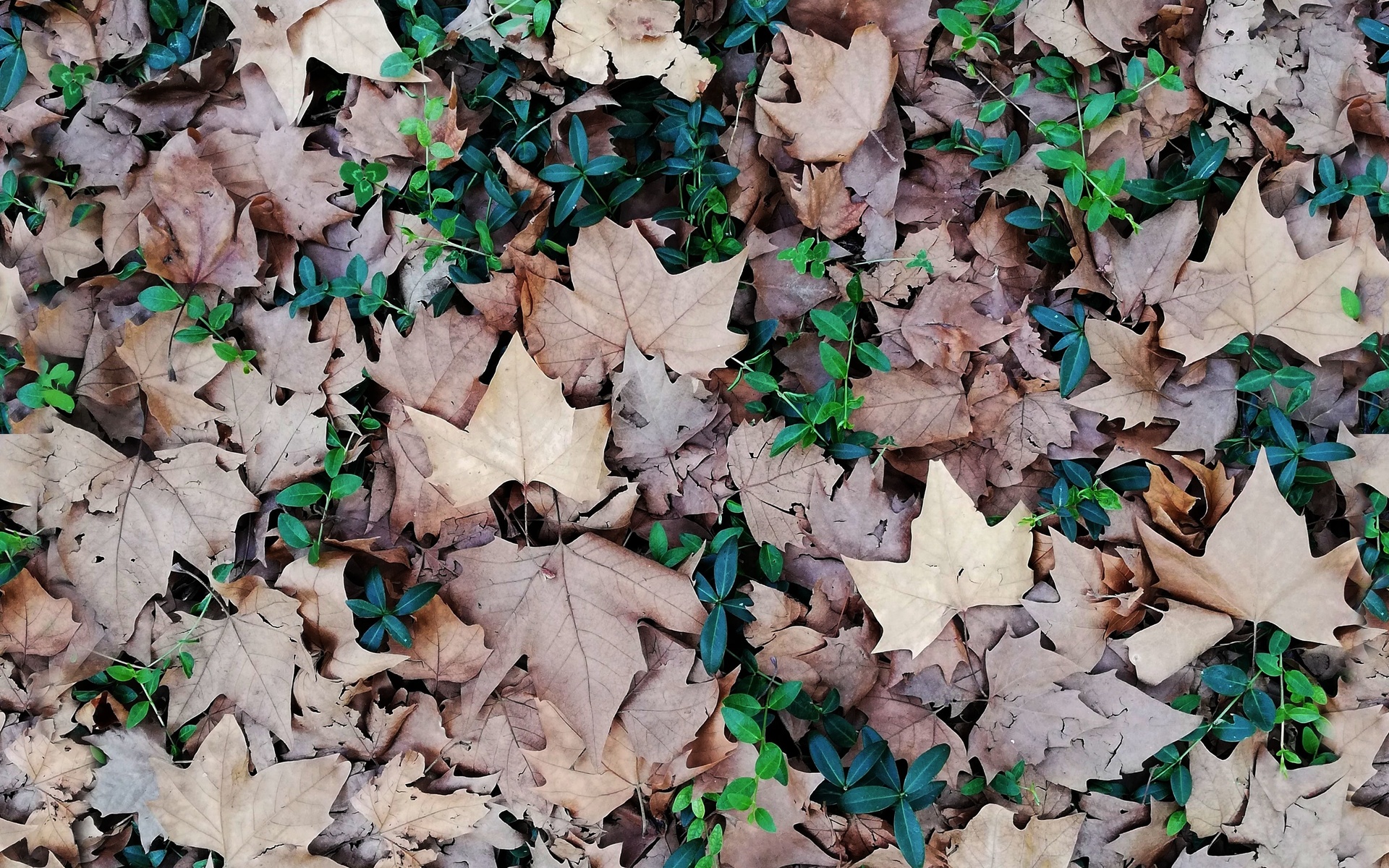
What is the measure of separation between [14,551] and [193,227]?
88cm

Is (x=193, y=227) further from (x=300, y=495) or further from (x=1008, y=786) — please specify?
(x=1008, y=786)

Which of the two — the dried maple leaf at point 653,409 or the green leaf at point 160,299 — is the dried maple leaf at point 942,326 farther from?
the green leaf at point 160,299

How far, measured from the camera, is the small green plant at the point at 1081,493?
185 cm

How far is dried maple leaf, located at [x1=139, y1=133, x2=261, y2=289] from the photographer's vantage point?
1890mm

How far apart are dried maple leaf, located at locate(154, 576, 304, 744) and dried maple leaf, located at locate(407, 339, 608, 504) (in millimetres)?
526

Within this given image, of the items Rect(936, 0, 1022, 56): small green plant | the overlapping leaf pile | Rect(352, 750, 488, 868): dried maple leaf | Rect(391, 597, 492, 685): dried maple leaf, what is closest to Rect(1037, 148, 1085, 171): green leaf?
the overlapping leaf pile

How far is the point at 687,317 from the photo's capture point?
1769 mm

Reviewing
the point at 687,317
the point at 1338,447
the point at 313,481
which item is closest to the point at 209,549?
the point at 313,481

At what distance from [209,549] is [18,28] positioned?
136 centimetres

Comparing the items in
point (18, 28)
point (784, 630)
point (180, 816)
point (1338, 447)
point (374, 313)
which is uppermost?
point (18, 28)

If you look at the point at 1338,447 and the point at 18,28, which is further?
the point at 18,28

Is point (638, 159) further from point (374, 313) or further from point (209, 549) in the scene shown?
point (209, 549)

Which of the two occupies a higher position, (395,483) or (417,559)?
(395,483)

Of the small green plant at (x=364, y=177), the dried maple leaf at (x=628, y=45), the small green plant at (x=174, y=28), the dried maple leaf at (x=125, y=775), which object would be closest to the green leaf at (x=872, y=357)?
the dried maple leaf at (x=628, y=45)
